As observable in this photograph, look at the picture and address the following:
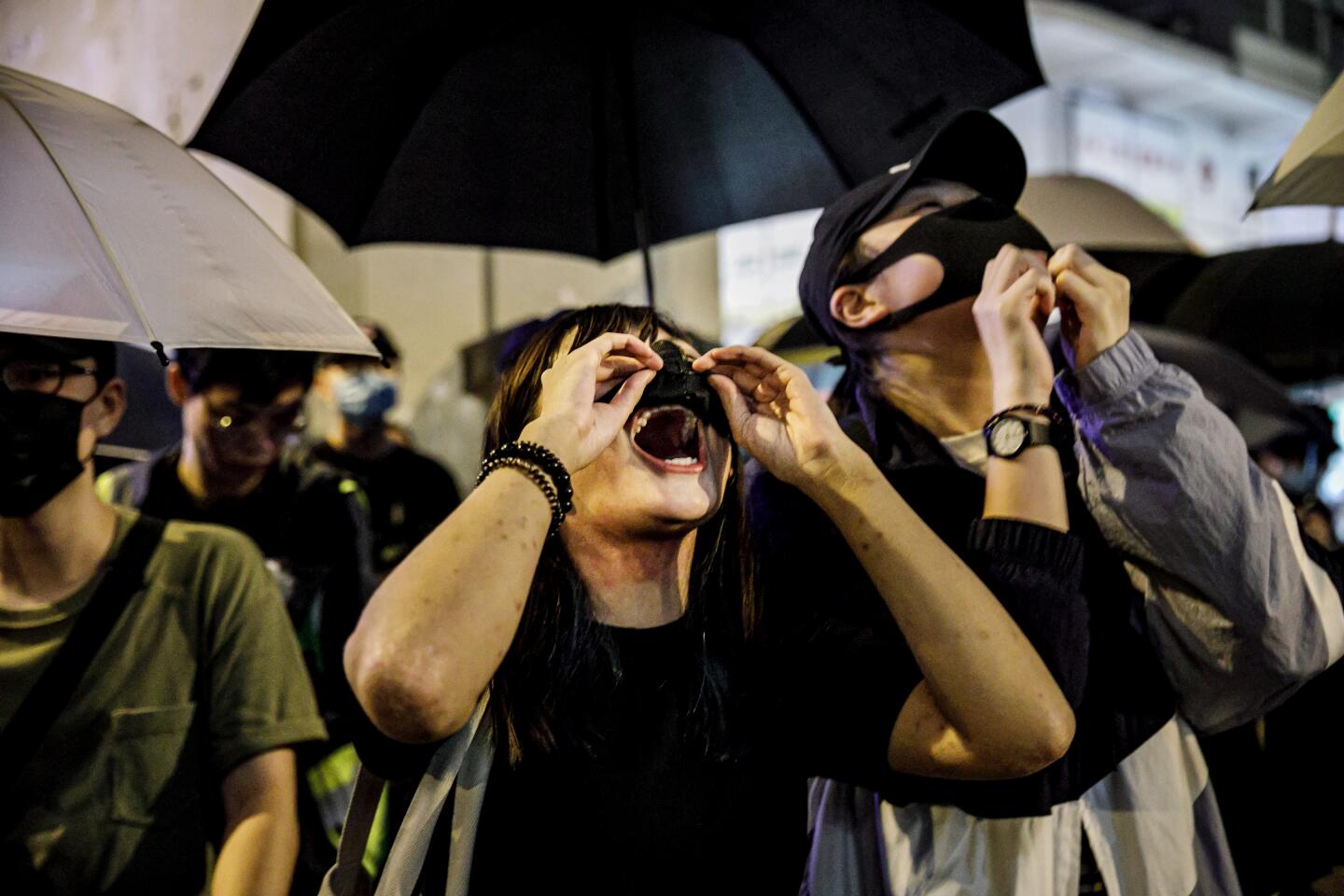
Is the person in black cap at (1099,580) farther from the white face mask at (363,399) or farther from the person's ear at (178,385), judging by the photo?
the white face mask at (363,399)

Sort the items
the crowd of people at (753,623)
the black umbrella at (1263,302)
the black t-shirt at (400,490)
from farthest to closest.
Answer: the black umbrella at (1263,302), the black t-shirt at (400,490), the crowd of people at (753,623)

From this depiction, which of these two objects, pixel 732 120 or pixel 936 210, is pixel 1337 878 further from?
pixel 732 120

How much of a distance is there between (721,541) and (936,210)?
864 millimetres

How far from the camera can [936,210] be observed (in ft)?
7.75

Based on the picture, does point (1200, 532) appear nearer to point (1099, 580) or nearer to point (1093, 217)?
point (1099, 580)

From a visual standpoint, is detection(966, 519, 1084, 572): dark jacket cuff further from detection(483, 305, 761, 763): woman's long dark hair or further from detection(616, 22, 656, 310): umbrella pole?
detection(616, 22, 656, 310): umbrella pole

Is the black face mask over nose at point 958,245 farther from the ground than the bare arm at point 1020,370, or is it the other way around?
the black face mask over nose at point 958,245

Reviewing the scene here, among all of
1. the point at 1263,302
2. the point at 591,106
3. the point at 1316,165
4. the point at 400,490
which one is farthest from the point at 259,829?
the point at 1263,302

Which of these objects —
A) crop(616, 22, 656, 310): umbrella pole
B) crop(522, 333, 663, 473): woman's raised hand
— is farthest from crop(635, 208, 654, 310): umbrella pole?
crop(522, 333, 663, 473): woman's raised hand

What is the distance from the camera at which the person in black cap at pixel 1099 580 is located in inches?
75.8

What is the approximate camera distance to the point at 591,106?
2.99 metres

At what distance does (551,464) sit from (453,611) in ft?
0.86

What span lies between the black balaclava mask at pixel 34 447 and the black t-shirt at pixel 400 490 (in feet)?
7.13

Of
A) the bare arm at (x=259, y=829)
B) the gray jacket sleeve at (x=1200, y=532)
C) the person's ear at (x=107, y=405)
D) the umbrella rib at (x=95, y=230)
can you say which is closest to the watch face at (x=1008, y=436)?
the gray jacket sleeve at (x=1200, y=532)
